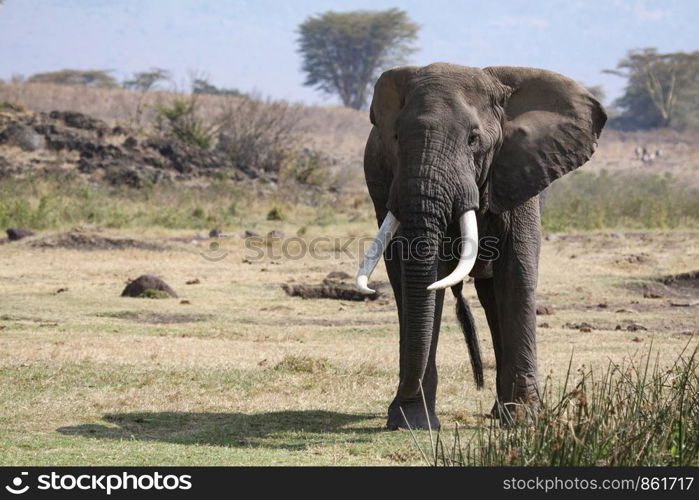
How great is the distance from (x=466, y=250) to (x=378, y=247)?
0.54 meters

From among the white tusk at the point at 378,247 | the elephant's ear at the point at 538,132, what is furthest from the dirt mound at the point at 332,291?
the white tusk at the point at 378,247

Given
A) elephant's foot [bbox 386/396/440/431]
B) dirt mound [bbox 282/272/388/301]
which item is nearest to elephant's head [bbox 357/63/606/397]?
elephant's foot [bbox 386/396/440/431]

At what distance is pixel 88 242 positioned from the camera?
63.8 ft

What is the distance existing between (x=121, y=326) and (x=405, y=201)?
20.3 ft

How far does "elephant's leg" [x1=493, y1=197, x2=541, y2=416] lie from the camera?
289 inches

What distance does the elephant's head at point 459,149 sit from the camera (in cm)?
671

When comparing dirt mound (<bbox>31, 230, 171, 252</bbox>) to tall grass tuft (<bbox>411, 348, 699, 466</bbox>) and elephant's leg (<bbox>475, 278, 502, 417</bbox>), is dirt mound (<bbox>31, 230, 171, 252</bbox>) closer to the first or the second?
elephant's leg (<bbox>475, 278, 502, 417</bbox>)

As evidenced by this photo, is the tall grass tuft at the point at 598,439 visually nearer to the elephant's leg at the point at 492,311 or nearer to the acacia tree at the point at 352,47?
the elephant's leg at the point at 492,311

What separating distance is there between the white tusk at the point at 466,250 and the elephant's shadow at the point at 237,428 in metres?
1.26

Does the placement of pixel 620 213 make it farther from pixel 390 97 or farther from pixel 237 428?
pixel 237 428

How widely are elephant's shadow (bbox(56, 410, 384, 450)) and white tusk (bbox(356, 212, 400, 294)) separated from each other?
3.67 feet

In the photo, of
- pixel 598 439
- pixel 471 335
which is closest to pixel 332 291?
pixel 471 335

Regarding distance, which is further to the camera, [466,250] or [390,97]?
[390,97]

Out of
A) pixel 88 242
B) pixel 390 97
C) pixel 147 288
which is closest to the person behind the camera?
pixel 390 97
